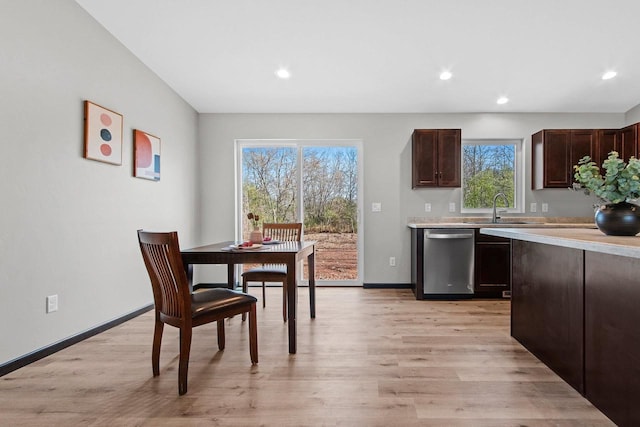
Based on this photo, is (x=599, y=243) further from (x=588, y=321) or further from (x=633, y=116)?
(x=633, y=116)

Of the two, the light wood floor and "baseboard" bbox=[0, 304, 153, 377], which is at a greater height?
"baseboard" bbox=[0, 304, 153, 377]

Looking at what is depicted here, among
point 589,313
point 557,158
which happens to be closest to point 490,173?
point 557,158

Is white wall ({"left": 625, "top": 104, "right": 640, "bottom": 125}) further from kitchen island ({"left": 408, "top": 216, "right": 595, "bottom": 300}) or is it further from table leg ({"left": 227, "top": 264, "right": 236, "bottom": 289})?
table leg ({"left": 227, "top": 264, "right": 236, "bottom": 289})

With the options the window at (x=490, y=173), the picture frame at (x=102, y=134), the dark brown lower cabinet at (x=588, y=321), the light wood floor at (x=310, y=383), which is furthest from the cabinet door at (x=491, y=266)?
the picture frame at (x=102, y=134)

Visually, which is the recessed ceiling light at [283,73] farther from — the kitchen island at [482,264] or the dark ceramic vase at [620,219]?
the dark ceramic vase at [620,219]

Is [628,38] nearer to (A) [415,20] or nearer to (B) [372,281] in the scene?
(A) [415,20]

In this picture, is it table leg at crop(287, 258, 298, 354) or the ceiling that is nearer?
table leg at crop(287, 258, 298, 354)

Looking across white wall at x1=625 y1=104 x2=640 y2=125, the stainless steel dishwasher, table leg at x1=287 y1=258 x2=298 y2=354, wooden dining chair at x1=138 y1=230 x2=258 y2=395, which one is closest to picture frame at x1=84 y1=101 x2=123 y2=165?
wooden dining chair at x1=138 y1=230 x2=258 y2=395

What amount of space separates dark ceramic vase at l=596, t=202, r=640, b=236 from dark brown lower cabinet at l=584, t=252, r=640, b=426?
280mm

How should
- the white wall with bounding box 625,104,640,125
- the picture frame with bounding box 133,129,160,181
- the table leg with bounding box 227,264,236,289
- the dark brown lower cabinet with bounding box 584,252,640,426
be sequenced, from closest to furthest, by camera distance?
the dark brown lower cabinet with bounding box 584,252,640,426, the table leg with bounding box 227,264,236,289, the picture frame with bounding box 133,129,160,181, the white wall with bounding box 625,104,640,125

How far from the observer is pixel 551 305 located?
2109mm

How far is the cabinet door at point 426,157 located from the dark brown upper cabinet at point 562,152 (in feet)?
4.26

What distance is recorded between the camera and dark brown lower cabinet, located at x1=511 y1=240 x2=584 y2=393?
6.07ft

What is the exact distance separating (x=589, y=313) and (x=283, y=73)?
320 cm
